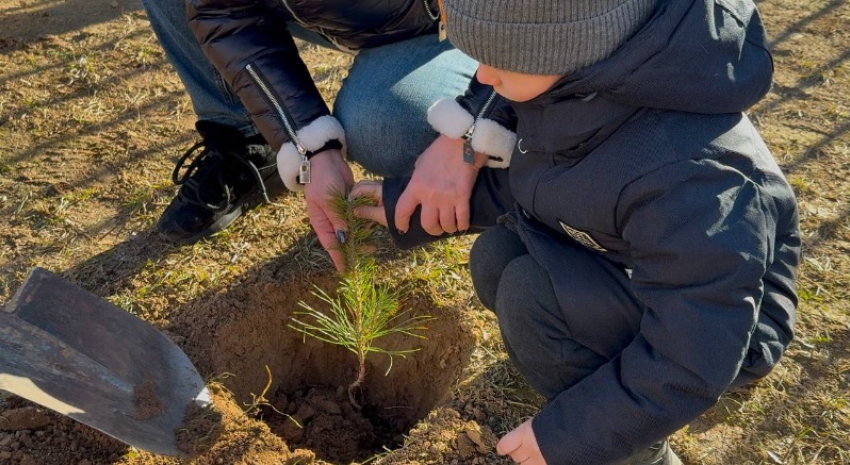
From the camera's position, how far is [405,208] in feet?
6.96

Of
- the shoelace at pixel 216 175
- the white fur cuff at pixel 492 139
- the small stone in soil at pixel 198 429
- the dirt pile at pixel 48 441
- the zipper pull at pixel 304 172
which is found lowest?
the small stone in soil at pixel 198 429

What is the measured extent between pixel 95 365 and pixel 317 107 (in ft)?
3.20

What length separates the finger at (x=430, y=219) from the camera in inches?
83.0

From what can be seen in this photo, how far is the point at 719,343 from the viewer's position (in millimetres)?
1418

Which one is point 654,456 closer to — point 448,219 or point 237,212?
point 448,219

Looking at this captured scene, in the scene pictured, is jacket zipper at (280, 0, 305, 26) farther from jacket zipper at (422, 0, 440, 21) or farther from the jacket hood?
the jacket hood

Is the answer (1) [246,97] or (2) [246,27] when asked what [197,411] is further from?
(2) [246,27]

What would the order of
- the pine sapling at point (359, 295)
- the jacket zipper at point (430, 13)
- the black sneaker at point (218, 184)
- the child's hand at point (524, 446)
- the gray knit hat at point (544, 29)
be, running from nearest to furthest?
the gray knit hat at point (544, 29)
the child's hand at point (524, 446)
the pine sapling at point (359, 295)
the jacket zipper at point (430, 13)
the black sneaker at point (218, 184)

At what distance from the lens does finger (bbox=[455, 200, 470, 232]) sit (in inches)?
83.3

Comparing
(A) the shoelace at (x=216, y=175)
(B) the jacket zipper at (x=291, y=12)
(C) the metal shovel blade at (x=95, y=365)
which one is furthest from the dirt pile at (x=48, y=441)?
(B) the jacket zipper at (x=291, y=12)

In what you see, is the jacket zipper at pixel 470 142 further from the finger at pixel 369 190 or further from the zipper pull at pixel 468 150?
the finger at pixel 369 190

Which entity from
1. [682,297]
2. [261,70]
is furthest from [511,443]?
[261,70]

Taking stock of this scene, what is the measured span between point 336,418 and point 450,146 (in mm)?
911

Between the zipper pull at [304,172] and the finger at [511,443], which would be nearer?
the finger at [511,443]
